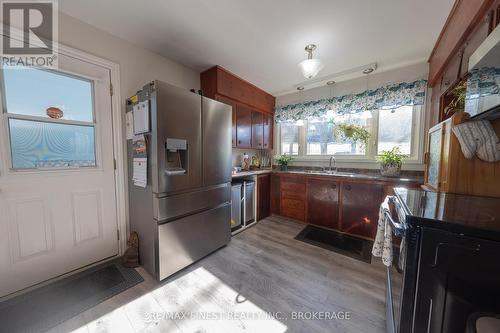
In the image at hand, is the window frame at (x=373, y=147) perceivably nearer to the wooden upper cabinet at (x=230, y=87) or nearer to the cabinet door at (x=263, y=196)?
the cabinet door at (x=263, y=196)

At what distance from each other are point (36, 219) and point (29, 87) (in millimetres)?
1105

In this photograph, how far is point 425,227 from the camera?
757 mm

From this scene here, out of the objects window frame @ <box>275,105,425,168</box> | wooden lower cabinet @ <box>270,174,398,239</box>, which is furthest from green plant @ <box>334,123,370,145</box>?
wooden lower cabinet @ <box>270,174,398,239</box>

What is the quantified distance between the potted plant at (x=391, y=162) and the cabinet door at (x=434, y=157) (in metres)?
0.68

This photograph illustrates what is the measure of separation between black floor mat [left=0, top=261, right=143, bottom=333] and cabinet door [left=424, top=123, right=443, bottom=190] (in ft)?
9.06

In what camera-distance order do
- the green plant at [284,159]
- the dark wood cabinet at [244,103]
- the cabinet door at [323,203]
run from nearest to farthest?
1. the dark wood cabinet at [244,103]
2. the cabinet door at [323,203]
3. the green plant at [284,159]

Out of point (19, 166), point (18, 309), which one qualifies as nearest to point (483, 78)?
point (19, 166)

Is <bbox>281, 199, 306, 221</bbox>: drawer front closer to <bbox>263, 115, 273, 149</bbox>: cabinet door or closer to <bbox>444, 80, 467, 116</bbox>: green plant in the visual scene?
<bbox>263, 115, 273, 149</bbox>: cabinet door

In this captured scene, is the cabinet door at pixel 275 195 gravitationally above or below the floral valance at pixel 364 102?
below

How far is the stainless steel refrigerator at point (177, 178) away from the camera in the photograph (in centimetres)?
158

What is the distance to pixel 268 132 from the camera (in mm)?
3715

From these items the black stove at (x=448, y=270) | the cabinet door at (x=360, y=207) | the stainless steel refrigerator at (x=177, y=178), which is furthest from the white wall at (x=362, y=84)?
the black stove at (x=448, y=270)

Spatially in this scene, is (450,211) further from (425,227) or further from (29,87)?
(29,87)

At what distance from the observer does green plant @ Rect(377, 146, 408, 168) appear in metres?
2.50
